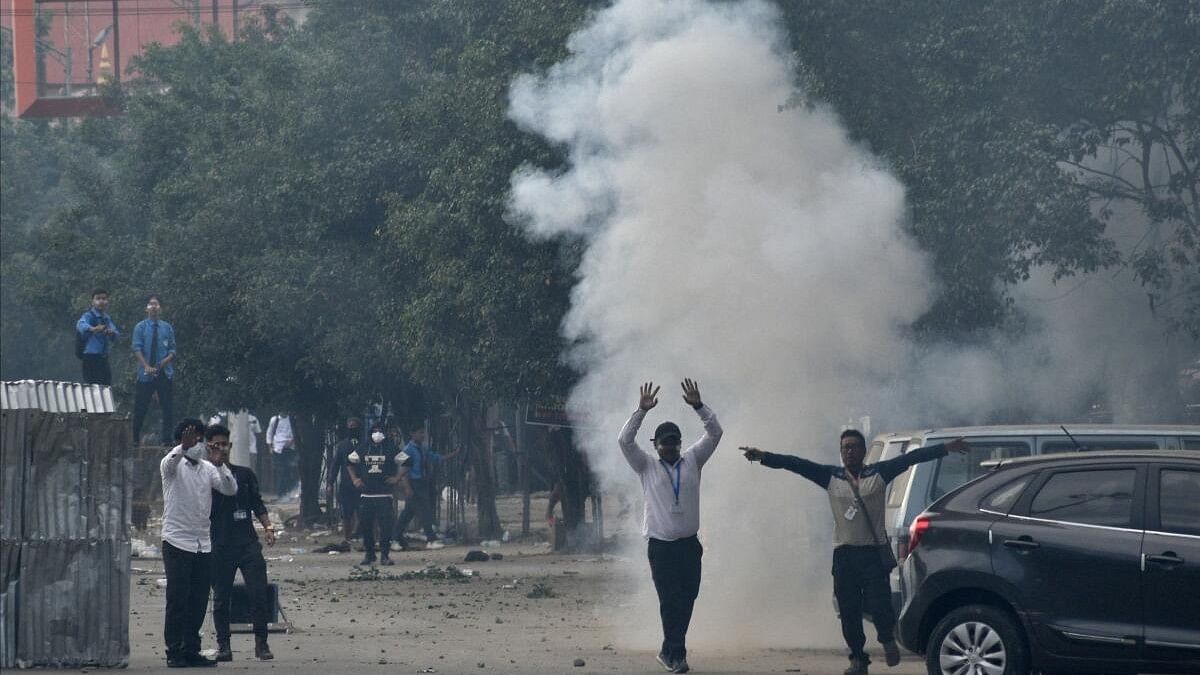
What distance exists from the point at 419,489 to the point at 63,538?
1477cm

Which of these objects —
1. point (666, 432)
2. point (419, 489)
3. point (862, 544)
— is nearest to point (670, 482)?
point (666, 432)

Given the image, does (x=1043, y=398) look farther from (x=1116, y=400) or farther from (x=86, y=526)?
(x=86, y=526)

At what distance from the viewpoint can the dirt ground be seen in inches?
485

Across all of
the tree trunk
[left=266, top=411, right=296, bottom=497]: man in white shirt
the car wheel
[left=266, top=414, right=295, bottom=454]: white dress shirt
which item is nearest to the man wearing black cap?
the car wheel

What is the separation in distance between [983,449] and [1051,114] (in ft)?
20.7

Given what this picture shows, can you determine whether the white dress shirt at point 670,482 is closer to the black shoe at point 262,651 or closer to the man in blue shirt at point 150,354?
the black shoe at point 262,651

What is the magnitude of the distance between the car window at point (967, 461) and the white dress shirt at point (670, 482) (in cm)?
163

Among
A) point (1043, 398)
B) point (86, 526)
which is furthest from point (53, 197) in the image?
point (86, 526)

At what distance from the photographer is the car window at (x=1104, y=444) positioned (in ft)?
38.5

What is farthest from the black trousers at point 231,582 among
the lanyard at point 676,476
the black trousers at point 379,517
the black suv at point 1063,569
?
the black trousers at point 379,517

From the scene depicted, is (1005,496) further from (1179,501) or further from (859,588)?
(859,588)

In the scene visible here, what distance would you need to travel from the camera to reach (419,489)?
26.2m

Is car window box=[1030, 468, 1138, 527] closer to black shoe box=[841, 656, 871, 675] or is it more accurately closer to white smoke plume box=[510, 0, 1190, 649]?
black shoe box=[841, 656, 871, 675]

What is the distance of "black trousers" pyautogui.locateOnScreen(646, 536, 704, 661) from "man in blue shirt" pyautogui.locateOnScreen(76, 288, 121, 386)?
1141cm
